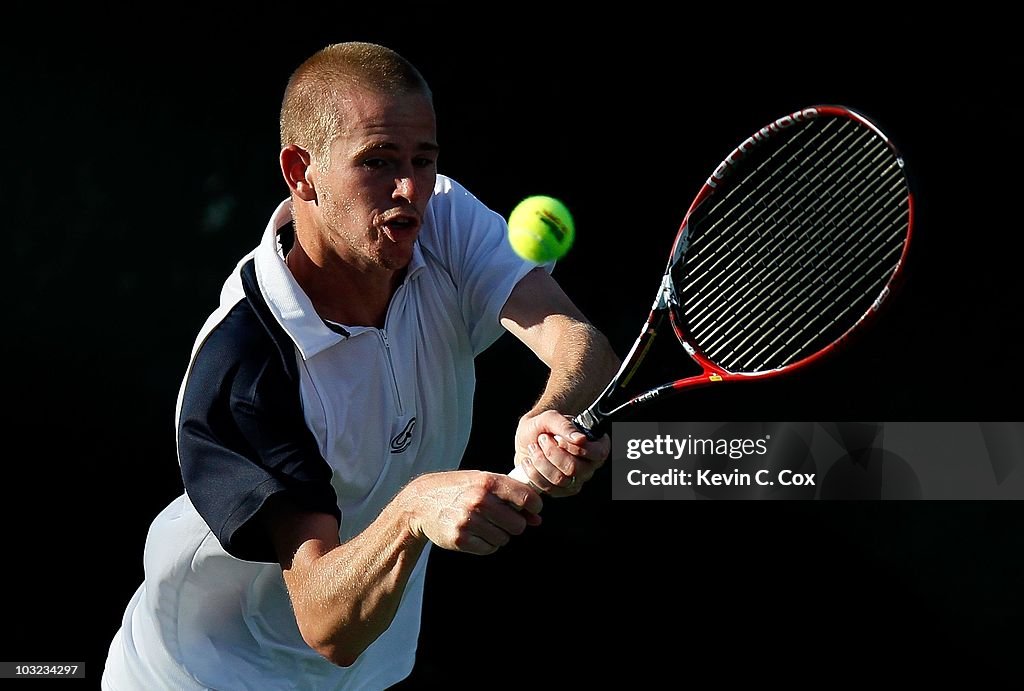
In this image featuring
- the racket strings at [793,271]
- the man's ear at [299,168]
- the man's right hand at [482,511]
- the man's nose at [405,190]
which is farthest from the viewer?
the racket strings at [793,271]

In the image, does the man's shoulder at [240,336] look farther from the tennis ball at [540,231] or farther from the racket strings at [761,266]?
the racket strings at [761,266]

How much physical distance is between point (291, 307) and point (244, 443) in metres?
0.25

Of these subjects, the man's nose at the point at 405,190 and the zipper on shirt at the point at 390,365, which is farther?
the zipper on shirt at the point at 390,365

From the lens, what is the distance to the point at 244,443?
2.44 metres

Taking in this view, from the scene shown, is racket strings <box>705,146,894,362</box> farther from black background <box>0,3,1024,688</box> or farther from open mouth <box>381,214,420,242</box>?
black background <box>0,3,1024,688</box>

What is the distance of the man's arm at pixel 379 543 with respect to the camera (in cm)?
207

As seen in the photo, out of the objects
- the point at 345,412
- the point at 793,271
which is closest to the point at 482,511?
the point at 345,412

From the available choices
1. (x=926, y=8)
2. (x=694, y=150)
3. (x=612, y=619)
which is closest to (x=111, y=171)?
(x=694, y=150)

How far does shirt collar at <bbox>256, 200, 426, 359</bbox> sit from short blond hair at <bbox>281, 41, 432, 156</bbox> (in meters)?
0.20

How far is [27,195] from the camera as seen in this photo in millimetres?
3945

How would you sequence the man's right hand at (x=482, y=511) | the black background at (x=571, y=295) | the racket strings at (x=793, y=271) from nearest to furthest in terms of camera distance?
the man's right hand at (x=482, y=511) → the racket strings at (x=793, y=271) → the black background at (x=571, y=295)

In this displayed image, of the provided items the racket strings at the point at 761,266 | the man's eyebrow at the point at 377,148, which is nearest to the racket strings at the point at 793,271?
the racket strings at the point at 761,266

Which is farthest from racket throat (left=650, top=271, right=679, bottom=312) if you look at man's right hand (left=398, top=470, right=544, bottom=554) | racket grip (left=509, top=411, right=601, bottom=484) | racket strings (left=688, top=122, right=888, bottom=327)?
man's right hand (left=398, top=470, right=544, bottom=554)

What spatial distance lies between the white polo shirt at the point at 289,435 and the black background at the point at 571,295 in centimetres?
108
